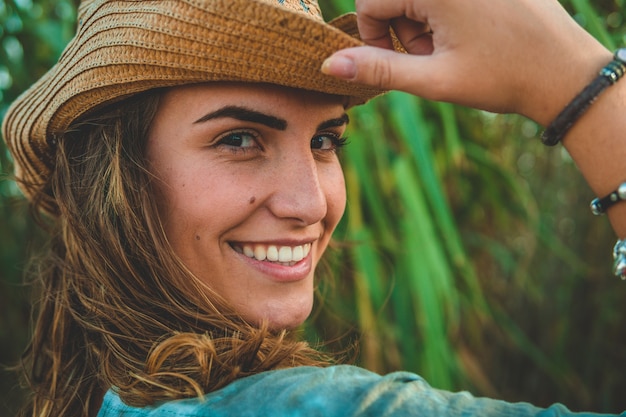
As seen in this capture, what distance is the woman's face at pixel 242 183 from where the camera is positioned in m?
1.02

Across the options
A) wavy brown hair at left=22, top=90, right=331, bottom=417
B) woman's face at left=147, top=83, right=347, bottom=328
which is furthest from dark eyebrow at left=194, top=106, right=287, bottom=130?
wavy brown hair at left=22, top=90, right=331, bottom=417

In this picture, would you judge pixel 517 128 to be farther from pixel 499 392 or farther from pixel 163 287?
pixel 163 287

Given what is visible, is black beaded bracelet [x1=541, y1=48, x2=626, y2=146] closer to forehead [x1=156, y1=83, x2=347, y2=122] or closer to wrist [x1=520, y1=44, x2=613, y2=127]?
wrist [x1=520, y1=44, x2=613, y2=127]

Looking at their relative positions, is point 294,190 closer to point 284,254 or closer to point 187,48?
point 284,254

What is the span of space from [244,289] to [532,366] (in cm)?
225

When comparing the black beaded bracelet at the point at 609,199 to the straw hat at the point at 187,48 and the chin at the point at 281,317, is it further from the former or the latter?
the chin at the point at 281,317

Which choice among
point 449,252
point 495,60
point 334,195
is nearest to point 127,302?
point 334,195

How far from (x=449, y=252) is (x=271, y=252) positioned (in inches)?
42.1

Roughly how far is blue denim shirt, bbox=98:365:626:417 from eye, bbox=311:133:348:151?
1.74 ft

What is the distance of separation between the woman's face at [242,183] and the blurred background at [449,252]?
24 cm

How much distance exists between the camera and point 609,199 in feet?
2.69

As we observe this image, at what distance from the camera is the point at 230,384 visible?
825mm

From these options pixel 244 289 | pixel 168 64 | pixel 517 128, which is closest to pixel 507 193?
pixel 517 128

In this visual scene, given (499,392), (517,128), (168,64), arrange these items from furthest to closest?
(499,392), (517,128), (168,64)
